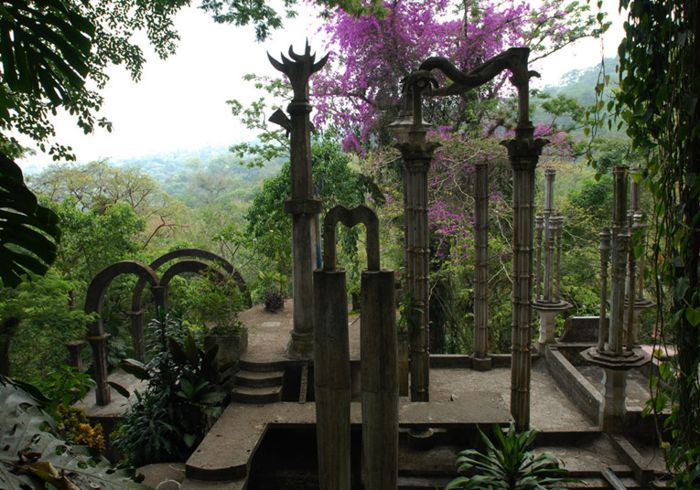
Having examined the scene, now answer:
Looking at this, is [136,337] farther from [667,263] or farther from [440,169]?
[667,263]

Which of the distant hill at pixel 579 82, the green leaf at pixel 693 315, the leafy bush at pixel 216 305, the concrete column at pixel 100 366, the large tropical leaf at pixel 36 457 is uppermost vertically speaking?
the distant hill at pixel 579 82

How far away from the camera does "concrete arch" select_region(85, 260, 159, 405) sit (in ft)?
28.8

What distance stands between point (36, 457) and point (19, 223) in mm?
760

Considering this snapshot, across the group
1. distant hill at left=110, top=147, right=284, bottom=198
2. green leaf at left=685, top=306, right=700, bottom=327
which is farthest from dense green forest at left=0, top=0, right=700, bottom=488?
distant hill at left=110, top=147, right=284, bottom=198

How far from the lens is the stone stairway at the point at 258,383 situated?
585cm

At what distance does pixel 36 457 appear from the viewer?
123 cm

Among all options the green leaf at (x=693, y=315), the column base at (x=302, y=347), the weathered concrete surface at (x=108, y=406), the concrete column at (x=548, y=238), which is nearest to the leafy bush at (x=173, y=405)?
the column base at (x=302, y=347)

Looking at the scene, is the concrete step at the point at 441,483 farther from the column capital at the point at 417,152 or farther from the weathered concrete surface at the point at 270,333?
the column capital at the point at 417,152

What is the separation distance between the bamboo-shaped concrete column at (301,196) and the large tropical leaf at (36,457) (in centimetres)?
477

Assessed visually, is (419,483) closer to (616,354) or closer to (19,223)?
(616,354)

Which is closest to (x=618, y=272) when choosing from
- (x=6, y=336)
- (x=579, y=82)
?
(x=6, y=336)

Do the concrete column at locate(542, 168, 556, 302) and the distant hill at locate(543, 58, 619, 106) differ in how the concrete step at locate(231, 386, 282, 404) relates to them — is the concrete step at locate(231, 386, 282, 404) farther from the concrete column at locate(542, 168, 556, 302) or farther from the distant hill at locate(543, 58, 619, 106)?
the distant hill at locate(543, 58, 619, 106)

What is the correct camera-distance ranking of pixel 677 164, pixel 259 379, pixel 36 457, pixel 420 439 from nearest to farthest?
1. pixel 36 457
2. pixel 677 164
3. pixel 420 439
4. pixel 259 379

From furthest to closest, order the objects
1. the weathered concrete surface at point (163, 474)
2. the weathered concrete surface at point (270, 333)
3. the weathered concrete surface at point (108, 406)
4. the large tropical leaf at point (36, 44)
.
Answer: the weathered concrete surface at point (108, 406) → the weathered concrete surface at point (270, 333) → the weathered concrete surface at point (163, 474) → the large tropical leaf at point (36, 44)
